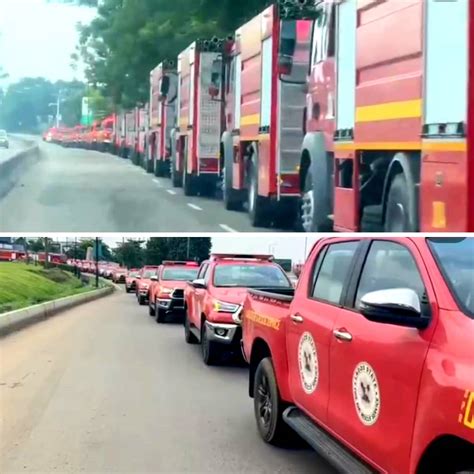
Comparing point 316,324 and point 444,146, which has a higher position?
point 444,146

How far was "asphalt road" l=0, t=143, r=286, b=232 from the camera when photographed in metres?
4.88

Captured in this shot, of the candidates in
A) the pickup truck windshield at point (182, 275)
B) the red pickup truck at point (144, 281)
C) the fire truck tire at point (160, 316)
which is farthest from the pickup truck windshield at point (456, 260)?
the fire truck tire at point (160, 316)

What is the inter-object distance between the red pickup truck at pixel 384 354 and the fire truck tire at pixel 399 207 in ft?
0.32

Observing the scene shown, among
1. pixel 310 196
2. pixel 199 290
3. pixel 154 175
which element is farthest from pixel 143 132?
pixel 199 290

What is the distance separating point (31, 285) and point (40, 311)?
0.98 meters

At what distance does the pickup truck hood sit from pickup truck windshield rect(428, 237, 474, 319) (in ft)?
20.0

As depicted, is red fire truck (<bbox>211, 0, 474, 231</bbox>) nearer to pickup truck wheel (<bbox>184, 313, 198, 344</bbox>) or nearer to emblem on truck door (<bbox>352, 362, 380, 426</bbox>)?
emblem on truck door (<bbox>352, 362, 380, 426</bbox>)

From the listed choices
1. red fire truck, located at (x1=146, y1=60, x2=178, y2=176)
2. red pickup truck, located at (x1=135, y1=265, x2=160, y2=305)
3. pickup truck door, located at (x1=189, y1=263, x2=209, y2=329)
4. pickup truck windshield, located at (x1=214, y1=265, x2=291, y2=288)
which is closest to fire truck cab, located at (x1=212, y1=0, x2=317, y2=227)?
red fire truck, located at (x1=146, y1=60, x2=178, y2=176)

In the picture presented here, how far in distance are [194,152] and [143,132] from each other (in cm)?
44

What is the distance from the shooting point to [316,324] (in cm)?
550

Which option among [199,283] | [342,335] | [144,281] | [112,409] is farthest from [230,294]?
[342,335]

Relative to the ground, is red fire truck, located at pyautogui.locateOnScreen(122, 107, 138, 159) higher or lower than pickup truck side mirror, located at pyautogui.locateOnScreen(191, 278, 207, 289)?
higher

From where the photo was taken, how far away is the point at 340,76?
185 inches

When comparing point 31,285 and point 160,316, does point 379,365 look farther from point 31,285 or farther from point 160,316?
point 160,316
